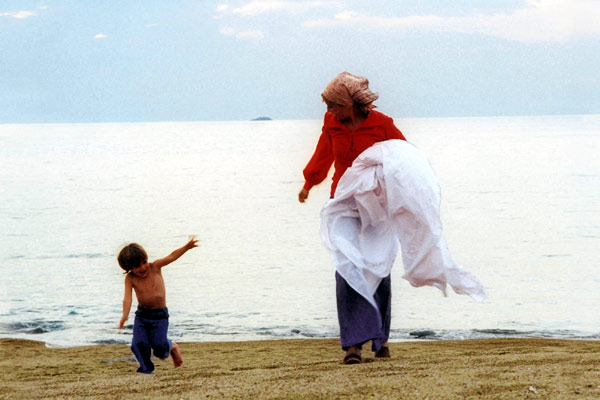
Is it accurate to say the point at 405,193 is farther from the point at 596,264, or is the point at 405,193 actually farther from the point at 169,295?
the point at 596,264

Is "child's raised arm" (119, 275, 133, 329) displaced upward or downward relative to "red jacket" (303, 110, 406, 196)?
downward

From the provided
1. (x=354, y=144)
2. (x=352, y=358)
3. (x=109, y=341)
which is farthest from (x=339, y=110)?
(x=109, y=341)

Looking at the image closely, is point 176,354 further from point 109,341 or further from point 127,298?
point 109,341

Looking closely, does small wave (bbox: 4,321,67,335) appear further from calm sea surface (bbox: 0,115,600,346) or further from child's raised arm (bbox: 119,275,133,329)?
child's raised arm (bbox: 119,275,133,329)

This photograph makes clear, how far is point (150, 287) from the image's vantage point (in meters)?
5.34

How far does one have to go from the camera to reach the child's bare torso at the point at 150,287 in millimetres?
5336

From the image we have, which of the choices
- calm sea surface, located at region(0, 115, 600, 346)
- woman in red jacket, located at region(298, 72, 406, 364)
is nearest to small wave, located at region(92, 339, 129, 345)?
calm sea surface, located at region(0, 115, 600, 346)

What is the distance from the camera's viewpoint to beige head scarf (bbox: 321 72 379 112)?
15.9 feet

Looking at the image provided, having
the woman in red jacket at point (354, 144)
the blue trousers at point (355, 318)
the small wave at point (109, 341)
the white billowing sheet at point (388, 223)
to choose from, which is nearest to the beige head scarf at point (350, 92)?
the woman in red jacket at point (354, 144)

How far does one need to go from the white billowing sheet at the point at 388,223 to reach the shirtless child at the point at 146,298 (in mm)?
1068

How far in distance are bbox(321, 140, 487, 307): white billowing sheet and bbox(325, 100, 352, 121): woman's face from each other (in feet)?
0.84

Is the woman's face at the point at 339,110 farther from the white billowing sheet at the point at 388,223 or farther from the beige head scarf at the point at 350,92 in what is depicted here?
the white billowing sheet at the point at 388,223

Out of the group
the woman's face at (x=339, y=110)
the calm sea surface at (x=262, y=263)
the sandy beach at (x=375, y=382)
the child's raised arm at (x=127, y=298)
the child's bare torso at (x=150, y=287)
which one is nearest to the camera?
the sandy beach at (x=375, y=382)

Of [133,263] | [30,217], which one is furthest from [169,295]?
[30,217]
